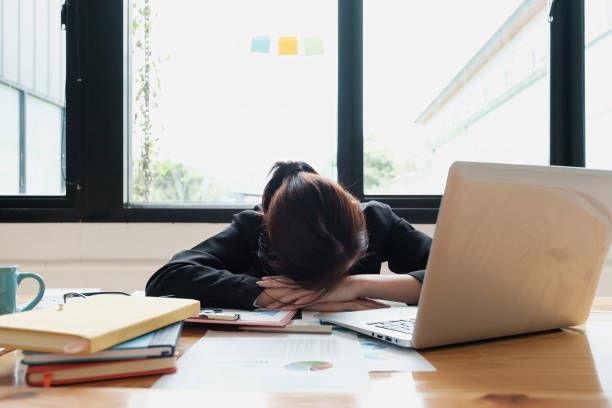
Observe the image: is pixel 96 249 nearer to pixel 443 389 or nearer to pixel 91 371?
pixel 91 371

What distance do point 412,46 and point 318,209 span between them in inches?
56.1

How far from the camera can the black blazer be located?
0.93 m

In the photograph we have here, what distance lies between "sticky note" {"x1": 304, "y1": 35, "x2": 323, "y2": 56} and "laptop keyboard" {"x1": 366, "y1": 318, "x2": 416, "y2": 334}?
153cm

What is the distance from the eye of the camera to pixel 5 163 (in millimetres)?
2051

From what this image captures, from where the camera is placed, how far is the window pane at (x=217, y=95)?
79.9 inches

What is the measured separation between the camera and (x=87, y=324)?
51 centimetres

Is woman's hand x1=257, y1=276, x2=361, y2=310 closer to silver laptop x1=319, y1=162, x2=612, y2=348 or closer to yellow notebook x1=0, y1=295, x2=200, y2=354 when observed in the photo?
silver laptop x1=319, y1=162, x2=612, y2=348

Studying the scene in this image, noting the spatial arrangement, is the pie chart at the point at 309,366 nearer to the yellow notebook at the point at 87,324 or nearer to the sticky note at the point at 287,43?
the yellow notebook at the point at 87,324

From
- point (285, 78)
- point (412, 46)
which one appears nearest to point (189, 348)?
→ point (285, 78)

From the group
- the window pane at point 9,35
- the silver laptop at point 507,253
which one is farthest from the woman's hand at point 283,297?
the window pane at point 9,35

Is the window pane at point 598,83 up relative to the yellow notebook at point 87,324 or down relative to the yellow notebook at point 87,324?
up

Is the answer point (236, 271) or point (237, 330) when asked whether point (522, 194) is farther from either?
point (236, 271)

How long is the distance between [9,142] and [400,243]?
1.76 metres

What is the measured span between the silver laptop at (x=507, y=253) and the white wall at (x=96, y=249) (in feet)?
4.28
